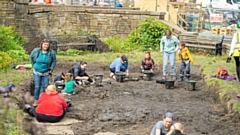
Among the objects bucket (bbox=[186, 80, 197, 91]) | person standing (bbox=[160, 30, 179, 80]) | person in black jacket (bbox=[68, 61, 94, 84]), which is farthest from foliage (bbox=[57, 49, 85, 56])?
bucket (bbox=[186, 80, 197, 91])

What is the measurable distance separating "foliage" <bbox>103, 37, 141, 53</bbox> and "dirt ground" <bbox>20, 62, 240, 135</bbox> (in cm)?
698

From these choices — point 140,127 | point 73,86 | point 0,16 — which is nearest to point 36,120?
point 140,127

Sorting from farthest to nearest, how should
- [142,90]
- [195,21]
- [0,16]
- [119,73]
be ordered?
[195,21] < [0,16] < [119,73] < [142,90]

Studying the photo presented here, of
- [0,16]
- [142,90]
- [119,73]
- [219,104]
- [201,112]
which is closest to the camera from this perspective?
[201,112]

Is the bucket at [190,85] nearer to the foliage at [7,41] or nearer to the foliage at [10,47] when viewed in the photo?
the foliage at [10,47]

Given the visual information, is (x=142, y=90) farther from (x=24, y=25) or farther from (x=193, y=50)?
(x=24, y=25)

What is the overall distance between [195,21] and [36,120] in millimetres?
20594

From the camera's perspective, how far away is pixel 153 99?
15000 mm

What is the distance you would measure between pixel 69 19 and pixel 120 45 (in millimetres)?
3215

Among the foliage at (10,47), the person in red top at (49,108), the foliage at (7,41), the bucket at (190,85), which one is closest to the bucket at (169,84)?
the bucket at (190,85)

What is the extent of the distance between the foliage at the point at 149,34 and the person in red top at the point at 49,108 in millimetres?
14038

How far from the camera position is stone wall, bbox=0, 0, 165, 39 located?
25.1m

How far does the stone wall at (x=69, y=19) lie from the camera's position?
25.1 m

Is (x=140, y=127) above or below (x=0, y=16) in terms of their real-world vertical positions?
below
